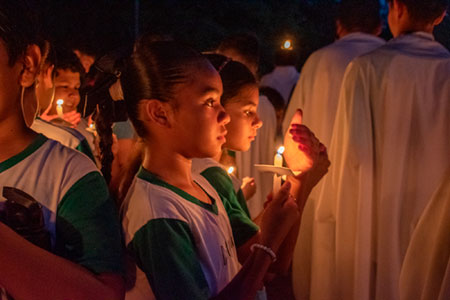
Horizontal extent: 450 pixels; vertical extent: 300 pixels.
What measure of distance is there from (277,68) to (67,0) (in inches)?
549

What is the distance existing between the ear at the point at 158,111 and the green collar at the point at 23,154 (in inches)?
16.7

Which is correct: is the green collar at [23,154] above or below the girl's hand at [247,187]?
above

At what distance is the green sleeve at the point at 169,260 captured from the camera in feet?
5.05

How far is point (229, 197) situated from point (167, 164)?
0.45 m

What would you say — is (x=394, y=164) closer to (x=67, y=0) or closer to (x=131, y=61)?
(x=131, y=61)

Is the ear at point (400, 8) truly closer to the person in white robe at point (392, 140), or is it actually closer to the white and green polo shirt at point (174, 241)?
the person in white robe at point (392, 140)

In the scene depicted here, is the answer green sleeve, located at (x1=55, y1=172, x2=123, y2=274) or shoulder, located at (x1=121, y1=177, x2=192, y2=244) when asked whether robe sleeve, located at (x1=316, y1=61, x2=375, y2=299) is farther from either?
green sleeve, located at (x1=55, y1=172, x2=123, y2=274)

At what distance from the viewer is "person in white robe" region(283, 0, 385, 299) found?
473 cm

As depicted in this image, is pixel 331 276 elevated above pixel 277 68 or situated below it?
below

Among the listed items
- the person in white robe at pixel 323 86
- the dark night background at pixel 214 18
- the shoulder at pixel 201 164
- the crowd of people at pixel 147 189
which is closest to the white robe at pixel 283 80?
the person in white robe at pixel 323 86

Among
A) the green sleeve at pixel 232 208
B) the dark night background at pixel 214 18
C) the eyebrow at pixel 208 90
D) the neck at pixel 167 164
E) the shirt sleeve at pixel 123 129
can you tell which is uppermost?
the dark night background at pixel 214 18

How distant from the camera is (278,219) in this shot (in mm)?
1867

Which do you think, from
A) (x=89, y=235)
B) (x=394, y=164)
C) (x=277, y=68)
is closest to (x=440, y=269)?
(x=89, y=235)

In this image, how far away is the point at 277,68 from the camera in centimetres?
673
